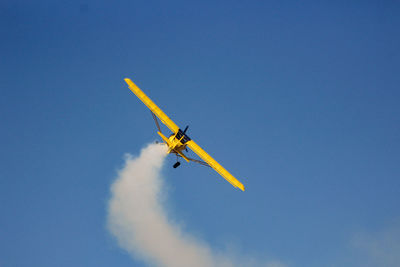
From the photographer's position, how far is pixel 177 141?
49.5 m

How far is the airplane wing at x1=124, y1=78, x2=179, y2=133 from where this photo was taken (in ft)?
171

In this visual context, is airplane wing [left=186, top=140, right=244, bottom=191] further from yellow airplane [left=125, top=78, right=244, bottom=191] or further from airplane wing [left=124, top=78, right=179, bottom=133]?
airplane wing [left=124, top=78, right=179, bottom=133]

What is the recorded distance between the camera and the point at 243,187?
160 feet

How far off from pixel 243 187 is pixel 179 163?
1026 cm

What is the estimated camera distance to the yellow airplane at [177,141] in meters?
49.4

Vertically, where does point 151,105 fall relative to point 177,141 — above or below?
above

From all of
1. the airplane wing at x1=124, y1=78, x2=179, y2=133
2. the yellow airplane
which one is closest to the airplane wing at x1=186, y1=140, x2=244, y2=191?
the yellow airplane

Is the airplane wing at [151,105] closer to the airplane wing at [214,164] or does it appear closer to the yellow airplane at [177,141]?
the yellow airplane at [177,141]

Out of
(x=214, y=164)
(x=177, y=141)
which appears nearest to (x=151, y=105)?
(x=177, y=141)

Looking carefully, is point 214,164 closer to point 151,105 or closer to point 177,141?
point 177,141

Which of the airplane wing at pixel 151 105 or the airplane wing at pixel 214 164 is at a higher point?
the airplane wing at pixel 151 105

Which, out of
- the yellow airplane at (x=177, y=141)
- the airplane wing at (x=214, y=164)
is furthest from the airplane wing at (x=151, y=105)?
the airplane wing at (x=214, y=164)

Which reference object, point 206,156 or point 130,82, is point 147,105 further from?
point 206,156

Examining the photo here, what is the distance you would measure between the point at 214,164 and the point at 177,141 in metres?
6.33
